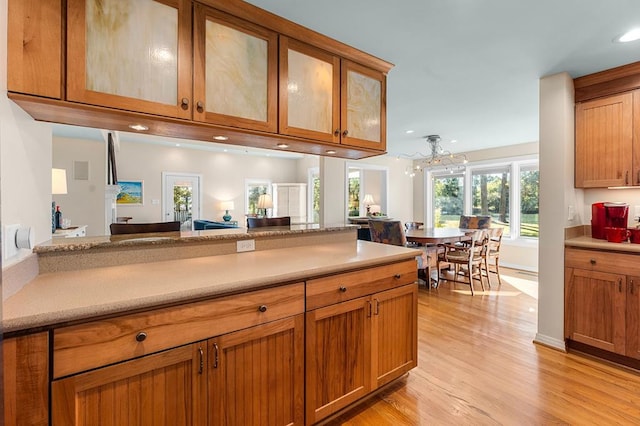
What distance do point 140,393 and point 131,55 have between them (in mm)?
1388

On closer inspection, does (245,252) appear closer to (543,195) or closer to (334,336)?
(334,336)

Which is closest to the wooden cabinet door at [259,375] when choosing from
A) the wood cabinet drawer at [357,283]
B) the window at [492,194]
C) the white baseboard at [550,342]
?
the wood cabinet drawer at [357,283]

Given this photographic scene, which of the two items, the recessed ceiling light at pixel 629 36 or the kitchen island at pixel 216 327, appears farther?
the recessed ceiling light at pixel 629 36

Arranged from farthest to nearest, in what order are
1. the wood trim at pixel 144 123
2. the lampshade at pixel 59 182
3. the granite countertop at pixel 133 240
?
the lampshade at pixel 59 182 < the granite countertop at pixel 133 240 < the wood trim at pixel 144 123

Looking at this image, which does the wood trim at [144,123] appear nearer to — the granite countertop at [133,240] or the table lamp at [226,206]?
the granite countertop at [133,240]

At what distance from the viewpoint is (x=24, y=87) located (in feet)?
3.61

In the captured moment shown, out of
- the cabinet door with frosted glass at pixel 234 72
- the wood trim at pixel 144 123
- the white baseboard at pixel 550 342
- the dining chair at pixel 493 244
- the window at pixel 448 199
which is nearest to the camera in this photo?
the wood trim at pixel 144 123

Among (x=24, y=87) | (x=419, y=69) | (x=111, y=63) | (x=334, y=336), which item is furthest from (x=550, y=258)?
(x=24, y=87)

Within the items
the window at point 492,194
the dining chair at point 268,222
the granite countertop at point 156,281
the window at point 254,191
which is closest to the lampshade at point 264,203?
the window at point 254,191

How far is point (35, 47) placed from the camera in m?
1.12

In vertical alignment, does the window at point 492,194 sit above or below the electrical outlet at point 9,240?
above

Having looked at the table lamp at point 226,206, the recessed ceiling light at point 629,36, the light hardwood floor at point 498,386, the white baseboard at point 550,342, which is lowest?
the light hardwood floor at point 498,386

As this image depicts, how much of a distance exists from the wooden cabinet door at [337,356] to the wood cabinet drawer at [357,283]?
44 mm

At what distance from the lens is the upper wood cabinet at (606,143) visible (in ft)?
8.04
